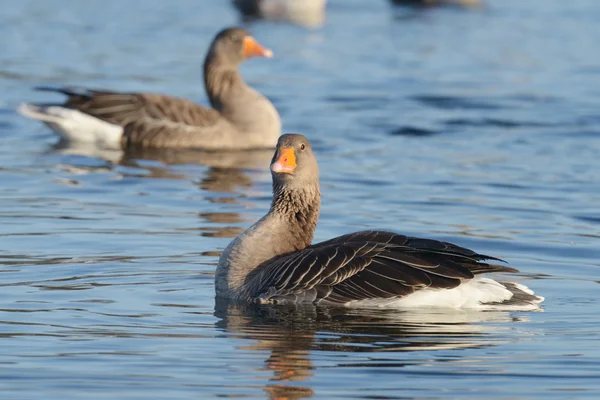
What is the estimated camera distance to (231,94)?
18.4m

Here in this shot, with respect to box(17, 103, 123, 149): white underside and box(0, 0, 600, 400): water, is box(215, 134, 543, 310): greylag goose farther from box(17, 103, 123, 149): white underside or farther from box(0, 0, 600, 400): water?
box(17, 103, 123, 149): white underside

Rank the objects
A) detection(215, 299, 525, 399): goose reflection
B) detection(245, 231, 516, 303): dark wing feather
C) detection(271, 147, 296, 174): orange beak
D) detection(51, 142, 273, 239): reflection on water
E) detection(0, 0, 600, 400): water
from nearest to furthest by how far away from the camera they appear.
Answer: detection(0, 0, 600, 400): water, detection(215, 299, 525, 399): goose reflection, detection(245, 231, 516, 303): dark wing feather, detection(271, 147, 296, 174): orange beak, detection(51, 142, 273, 239): reflection on water

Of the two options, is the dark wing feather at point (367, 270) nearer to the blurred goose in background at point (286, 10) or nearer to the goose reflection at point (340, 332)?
the goose reflection at point (340, 332)

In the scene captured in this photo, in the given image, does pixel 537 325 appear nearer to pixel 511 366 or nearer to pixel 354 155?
pixel 511 366

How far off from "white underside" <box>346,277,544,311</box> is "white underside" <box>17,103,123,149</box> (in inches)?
360

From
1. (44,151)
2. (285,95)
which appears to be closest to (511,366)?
(44,151)

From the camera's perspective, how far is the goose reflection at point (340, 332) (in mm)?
8148

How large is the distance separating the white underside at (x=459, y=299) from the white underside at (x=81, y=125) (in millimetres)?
9148

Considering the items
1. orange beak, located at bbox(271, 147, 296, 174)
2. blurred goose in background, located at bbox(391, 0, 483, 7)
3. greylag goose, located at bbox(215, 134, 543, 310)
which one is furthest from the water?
blurred goose in background, located at bbox(391, 0, 483, 7)

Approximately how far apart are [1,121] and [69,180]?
4.71 metres

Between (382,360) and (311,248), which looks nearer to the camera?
(382,360)

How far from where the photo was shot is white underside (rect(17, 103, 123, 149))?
1789 centimetres

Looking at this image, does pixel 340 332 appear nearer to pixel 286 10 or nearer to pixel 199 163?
pixel 199 163

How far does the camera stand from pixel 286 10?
34.8m
